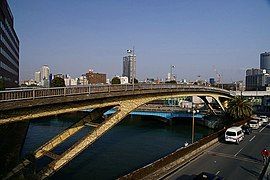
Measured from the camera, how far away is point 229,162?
98.4 ft

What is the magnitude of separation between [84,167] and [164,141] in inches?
855

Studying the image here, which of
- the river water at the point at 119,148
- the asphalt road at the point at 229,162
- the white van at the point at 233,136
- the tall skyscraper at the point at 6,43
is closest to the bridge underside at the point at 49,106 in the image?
the river water at the point at 119,148

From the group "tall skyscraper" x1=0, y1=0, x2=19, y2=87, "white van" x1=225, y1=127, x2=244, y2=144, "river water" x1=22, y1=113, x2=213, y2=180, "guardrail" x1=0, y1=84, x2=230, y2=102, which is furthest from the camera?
"tall skyscraper" x1=0, y1=0, x2=19, y2=87

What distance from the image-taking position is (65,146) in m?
43.6

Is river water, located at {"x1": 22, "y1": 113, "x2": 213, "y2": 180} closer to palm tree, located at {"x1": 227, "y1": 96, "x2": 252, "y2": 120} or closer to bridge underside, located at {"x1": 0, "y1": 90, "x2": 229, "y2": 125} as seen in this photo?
palm tree, located at {"x1": 227, "y1": 96, "x2": 252, "y2": 120}

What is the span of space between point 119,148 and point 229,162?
19.3 metres

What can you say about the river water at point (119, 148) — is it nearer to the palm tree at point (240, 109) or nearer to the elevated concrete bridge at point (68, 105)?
the elevated concrete bridge at point (68, 105)

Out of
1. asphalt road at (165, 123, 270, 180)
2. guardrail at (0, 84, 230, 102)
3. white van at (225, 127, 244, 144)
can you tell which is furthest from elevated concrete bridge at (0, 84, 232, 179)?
white van at (225, 127, 244, 144)

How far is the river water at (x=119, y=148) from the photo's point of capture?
108ft

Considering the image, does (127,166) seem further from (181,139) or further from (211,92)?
(211,92)

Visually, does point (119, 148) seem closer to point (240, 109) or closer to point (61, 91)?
point (61, 91)

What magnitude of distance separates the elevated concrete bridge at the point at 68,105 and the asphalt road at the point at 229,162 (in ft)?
30.6

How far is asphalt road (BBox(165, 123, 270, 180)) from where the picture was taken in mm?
25734

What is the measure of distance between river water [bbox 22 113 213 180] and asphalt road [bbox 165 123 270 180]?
27.0ft
